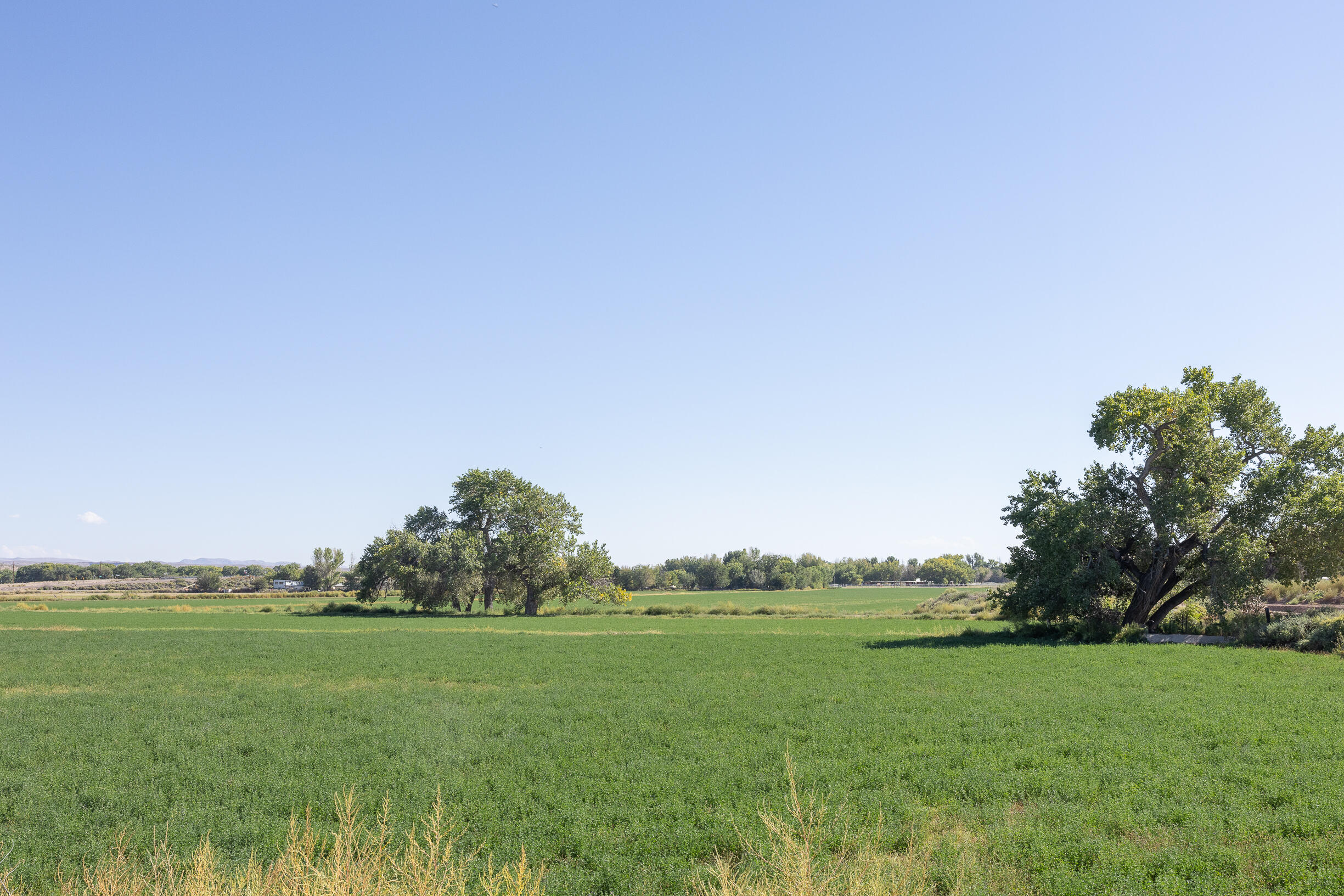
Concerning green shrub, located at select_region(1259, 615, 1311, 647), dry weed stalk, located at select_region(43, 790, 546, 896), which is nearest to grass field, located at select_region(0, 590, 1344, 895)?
dry weed stalk, located at select_region(43, 790, 546, 896)

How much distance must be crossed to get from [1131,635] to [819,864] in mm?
33611

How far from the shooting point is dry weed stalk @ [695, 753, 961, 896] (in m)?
5.87

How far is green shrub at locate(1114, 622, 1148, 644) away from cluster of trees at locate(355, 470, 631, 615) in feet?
153

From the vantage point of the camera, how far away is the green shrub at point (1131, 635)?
3403cm

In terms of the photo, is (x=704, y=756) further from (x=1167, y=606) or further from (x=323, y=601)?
(x=323, y=601)

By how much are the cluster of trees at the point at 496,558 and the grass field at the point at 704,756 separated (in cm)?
3978

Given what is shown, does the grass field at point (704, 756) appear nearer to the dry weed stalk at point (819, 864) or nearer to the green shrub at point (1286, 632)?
the dry weed stalk at point (819, 864)

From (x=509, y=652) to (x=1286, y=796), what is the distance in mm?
28974

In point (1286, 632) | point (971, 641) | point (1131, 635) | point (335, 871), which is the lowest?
point (971, 641)

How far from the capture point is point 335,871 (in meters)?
5.59

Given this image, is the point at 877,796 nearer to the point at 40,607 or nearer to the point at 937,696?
the point at 937,696

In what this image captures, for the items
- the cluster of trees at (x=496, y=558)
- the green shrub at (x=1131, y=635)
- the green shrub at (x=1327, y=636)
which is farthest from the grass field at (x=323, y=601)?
the green shrub at (x=1327, y=636)

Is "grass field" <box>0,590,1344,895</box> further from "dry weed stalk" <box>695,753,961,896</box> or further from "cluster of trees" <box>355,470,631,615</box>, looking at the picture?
"cluster of trees" <box>355,470,631,615</box>

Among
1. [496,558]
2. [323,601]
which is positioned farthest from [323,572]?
[496,558]
